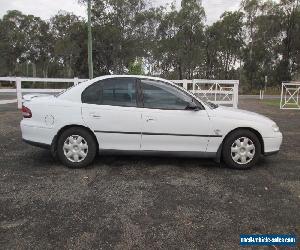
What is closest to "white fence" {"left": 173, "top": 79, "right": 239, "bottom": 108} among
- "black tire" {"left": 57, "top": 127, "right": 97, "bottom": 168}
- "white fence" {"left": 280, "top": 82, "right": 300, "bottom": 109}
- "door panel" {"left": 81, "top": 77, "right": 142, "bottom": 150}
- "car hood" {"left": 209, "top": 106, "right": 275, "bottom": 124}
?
"white fence" {"left": 280, "top": 82, "right": 300, "bottom": 109}

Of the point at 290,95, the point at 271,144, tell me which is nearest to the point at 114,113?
the point at 271,144

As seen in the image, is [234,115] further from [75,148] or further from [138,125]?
[75,148]

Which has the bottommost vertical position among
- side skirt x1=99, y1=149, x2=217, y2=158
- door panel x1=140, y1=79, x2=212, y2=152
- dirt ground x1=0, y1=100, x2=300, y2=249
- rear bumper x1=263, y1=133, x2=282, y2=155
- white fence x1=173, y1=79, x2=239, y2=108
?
dirt ground x1=0, y1=100, x2=300, y2=249

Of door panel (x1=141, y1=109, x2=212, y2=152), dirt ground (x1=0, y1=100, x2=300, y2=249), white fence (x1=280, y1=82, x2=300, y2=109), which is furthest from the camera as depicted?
white fence (x1=280, y1=82, x2=300, y2=109)

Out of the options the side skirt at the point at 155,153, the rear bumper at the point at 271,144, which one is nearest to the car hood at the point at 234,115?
the rear bumper at the point at 271,144

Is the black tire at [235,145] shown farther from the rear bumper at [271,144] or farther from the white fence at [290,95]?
the white fence at [290,95]

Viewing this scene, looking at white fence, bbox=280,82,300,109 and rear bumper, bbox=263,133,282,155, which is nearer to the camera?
rear bumper, bbox=263,133,282,155

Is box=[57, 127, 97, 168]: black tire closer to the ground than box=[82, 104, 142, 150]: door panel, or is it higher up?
closer to the ground

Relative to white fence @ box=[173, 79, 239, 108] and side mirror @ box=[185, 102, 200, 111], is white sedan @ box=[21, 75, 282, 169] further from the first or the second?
white fence @ box=[173, 79, 239, 108]

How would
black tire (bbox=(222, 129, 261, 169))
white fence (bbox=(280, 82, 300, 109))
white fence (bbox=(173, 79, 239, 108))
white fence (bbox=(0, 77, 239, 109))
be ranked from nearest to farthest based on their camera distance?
black tire (bbox=(222, 129, 261, 169)) < white fence (bbox=(0, 77, 239, 109)) < white fence (bbox=(173, 79, 239, 108)) < white fence (bbox=(280, 82, 300, 109))

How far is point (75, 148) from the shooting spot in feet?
19.7

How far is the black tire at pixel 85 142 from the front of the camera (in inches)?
236

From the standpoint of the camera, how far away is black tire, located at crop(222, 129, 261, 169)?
6.09 meters

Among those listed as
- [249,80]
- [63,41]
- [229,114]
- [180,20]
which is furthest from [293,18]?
[229,114]
